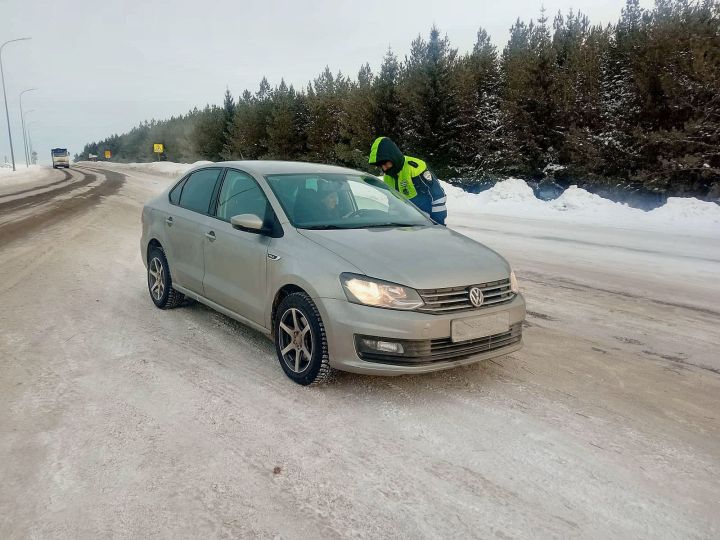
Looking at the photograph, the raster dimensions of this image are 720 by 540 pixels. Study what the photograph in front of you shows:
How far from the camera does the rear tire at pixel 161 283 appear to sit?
208 inches

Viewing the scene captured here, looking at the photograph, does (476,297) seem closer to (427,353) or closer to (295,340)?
(427,353)

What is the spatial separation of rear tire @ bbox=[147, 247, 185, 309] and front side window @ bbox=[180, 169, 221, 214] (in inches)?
24.4

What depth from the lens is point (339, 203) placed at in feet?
14.5

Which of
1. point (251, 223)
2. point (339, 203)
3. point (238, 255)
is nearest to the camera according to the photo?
point (251, 223)

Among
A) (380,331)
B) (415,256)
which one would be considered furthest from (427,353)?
(415,256)

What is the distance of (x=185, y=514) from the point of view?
2.29 meters

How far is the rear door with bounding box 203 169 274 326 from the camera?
401 centimetres

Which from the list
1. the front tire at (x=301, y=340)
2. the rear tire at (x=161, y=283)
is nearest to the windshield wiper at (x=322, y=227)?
the front tire at (x=301, y=340)

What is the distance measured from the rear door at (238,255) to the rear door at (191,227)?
14 cm

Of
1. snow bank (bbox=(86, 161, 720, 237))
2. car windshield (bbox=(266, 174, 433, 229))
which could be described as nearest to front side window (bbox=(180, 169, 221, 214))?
car windshield (bbox=(266, 174, 433, 229))

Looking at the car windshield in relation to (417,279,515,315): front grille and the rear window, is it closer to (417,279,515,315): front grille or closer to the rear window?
(417,279,515,315): front grille

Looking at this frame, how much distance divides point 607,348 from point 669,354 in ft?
1.52

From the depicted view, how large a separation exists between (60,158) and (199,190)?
7603cm

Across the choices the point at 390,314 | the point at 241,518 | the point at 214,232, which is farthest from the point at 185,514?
the point at 214,232
